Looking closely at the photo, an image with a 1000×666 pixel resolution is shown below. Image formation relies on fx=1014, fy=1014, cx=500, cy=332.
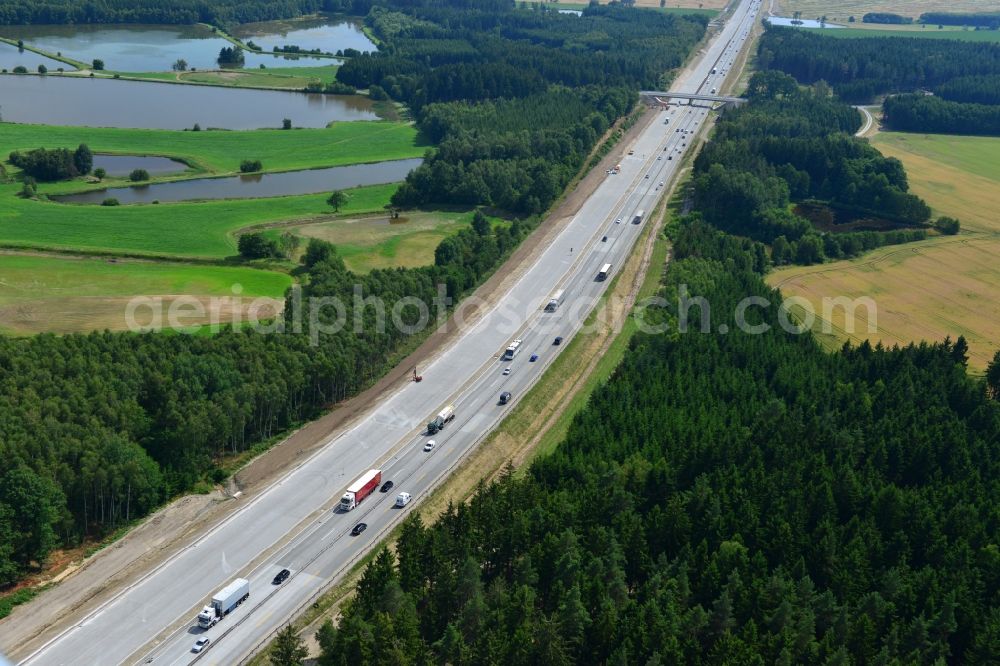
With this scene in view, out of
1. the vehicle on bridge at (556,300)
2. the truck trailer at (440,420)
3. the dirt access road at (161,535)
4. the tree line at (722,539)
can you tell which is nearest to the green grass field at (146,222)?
the vehicle on bridge at (556,300)

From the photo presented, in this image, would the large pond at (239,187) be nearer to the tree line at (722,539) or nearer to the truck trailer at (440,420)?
the truck trailer at (440,420)

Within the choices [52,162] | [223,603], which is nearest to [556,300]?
[223,603]

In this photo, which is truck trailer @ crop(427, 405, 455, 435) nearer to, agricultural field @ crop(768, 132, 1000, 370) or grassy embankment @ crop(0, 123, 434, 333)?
grassy embankment @ crop(0, 123, 434, 333)

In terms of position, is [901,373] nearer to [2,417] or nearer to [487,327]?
[487,327]

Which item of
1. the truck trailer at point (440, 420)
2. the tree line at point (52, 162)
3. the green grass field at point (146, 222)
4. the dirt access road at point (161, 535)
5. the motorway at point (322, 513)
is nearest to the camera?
the motorway at point (322, 513)

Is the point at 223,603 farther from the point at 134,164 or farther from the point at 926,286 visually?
the point at 134,164

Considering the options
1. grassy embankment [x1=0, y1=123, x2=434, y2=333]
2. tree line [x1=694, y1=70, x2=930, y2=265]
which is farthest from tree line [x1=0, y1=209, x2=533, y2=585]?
tree line [x1=694, y1=70, x2=930, y2=265]
